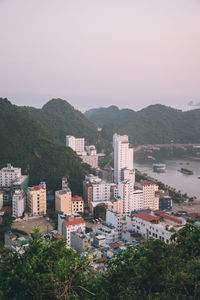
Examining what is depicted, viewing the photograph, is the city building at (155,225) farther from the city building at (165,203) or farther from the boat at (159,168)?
the boat at (159,168)

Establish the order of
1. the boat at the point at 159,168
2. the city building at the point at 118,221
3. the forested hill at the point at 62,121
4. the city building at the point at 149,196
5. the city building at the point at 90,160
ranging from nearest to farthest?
1. the city building at the point at 118,221
2. the city building at the point at 149,196
3. the city building at the point at 90,160
4. the boat at the point at 159,168
5. the forested hill at the point at 62,121

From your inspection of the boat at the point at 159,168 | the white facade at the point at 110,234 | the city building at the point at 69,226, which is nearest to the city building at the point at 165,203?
the white facade at the point at 110,234

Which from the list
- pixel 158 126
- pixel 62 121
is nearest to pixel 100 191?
pixel 62 121

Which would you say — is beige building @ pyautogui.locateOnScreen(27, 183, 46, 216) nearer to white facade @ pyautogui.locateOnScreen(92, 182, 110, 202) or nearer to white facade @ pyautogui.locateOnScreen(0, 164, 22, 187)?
white facade @ pyautogui.locateOnScreen(0, 164, 22, 187)

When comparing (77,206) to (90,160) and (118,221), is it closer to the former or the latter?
(118,221)

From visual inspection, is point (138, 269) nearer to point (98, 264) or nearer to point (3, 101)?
point (98, 264)

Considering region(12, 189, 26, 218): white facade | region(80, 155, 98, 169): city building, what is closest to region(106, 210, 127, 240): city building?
region(12, 189, 26, 218): white facade

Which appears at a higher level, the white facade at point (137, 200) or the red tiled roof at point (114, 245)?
the white facade at point (137, 200)

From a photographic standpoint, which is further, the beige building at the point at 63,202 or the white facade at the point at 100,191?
the white facade at the point at 100,191

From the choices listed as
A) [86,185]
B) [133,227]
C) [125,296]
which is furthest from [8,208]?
[125,296]
